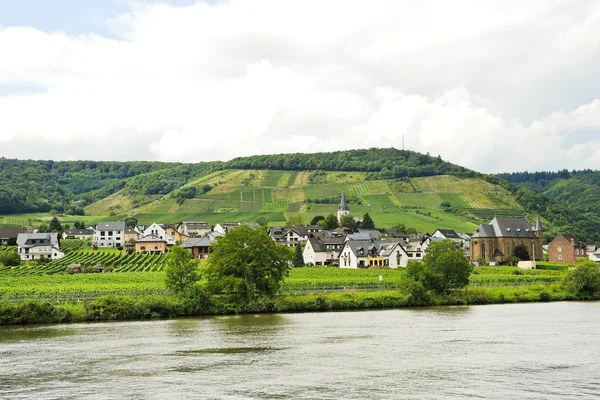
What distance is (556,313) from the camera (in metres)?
62.9

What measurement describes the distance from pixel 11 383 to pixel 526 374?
24.0 metres

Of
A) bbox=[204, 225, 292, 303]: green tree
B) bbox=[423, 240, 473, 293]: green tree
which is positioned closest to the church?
bbox=[423, 240, 473, 293]: green tree

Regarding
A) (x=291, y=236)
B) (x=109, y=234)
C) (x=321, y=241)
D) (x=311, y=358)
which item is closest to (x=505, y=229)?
(x=321, y=241)

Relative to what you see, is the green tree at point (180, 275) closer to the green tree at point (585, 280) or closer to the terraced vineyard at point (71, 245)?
the green tree at point (585, 280)

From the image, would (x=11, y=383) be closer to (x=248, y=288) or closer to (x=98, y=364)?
(x=98, y=364)

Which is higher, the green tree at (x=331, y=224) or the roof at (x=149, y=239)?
the green tree at (x=331, y=224)

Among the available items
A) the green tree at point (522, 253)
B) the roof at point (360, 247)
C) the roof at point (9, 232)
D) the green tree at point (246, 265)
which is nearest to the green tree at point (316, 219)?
the roof at point (360, 247)

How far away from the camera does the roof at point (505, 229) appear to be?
130 m

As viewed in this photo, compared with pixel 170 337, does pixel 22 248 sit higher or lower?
higher

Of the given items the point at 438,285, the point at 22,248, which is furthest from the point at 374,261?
the point at 22,248

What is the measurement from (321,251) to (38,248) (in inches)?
1875

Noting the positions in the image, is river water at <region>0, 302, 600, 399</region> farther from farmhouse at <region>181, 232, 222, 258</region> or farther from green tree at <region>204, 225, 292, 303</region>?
farmhouse at <region>181, 232, 222, 258</region>

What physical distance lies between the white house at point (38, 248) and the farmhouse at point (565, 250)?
85.0 m

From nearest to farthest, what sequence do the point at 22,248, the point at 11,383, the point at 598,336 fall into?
the point at 11,383 < the point at 598,336 < the point at 22,248
